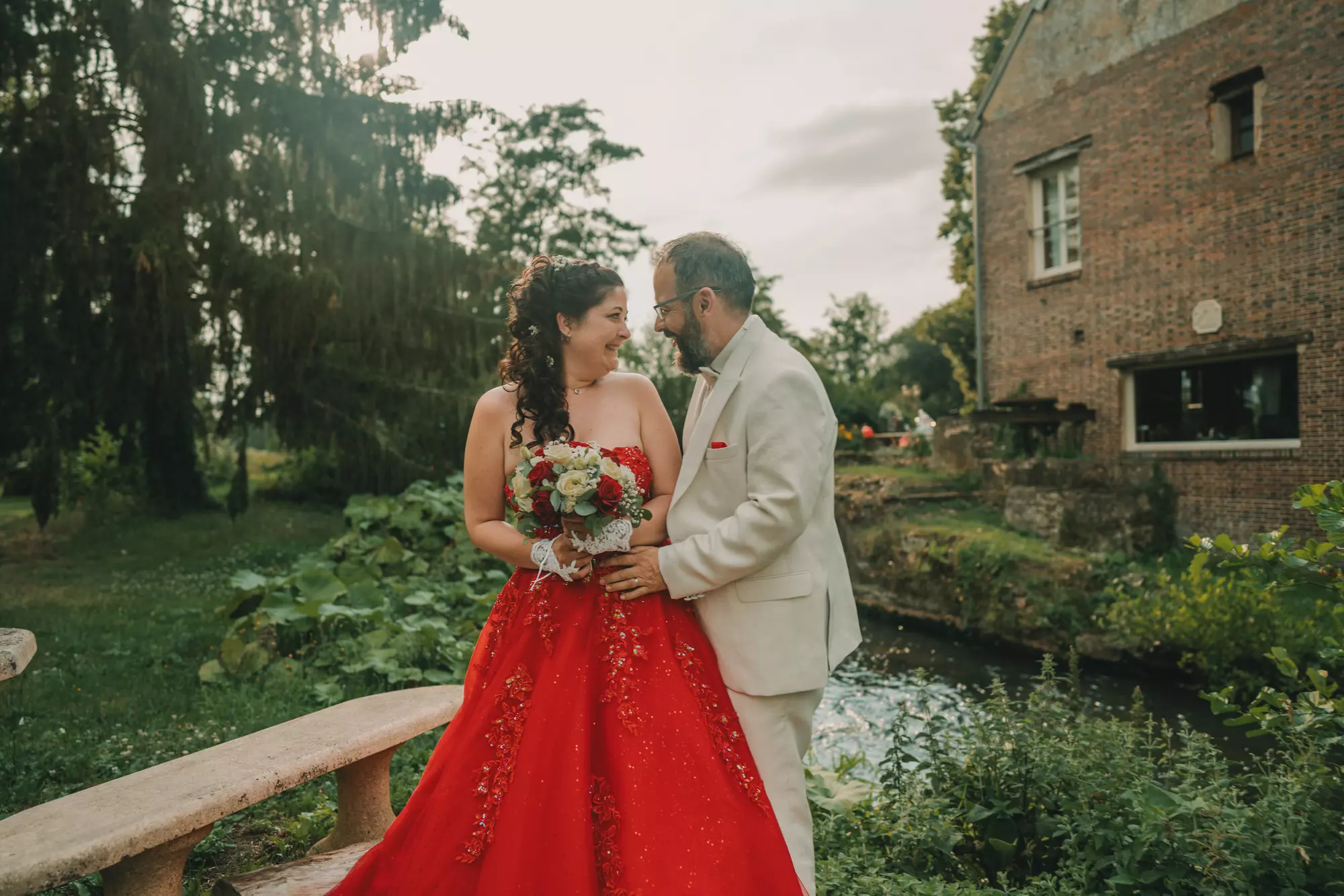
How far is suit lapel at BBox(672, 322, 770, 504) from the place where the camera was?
277 centimetres

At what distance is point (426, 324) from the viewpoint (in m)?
13.2

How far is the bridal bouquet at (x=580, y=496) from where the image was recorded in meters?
2.60

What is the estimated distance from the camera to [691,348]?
2.91 meters

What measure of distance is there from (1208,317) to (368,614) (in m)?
12.4

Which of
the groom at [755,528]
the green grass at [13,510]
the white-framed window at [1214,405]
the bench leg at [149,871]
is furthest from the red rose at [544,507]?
the green grass at [13,510]

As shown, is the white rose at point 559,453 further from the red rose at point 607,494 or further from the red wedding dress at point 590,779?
the red wedding dress at point 590,779

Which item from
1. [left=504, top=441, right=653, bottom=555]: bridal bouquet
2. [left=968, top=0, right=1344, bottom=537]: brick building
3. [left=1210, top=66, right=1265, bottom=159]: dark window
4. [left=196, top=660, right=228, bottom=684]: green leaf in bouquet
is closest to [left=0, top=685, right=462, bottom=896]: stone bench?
[left=504, top=441, right=653, bottom=555]: bridal bouquet

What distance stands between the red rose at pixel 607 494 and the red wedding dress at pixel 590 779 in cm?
36

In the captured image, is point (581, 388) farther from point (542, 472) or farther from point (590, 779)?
point (590, 779)

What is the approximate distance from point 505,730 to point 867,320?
67396mm

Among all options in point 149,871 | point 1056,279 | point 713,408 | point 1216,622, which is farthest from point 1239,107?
point 149,871

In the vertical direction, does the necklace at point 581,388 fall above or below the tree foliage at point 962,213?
below

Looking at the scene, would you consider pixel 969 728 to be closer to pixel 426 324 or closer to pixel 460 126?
pixel 426 324

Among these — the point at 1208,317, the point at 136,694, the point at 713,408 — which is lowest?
the point at 136,694
